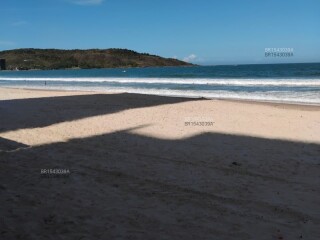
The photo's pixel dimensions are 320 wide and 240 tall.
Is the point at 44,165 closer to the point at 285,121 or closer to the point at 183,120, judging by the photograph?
the point at 183,120

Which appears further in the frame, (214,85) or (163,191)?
(214,85)

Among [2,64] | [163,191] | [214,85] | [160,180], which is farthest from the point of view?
[2,64]

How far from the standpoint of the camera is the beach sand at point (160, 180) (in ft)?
12.3

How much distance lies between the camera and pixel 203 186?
5.05m

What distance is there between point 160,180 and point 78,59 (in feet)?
429

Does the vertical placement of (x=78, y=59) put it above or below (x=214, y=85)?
above

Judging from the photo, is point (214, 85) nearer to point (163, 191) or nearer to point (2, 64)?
point (163, 191)

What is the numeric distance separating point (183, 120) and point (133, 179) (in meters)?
5.62

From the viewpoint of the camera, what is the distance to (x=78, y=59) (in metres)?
131

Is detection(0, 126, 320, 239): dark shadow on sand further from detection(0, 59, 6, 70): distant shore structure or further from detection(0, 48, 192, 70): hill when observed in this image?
detection(0, 59, 6, 70): distant shore structure

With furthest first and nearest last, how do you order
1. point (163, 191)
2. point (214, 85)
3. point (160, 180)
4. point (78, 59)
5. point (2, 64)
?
point (78, 59) → point (2, 64) → point (214, 85) → point (160, 180) → point (163, 191)

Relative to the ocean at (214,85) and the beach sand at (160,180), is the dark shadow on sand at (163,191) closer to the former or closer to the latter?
the beach sand at (160,180)

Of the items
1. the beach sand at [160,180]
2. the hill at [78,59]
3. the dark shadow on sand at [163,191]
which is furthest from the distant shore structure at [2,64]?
the dark shadow on sand at [163,191]

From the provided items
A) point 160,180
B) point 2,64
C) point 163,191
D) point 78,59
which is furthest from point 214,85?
point 78,59
